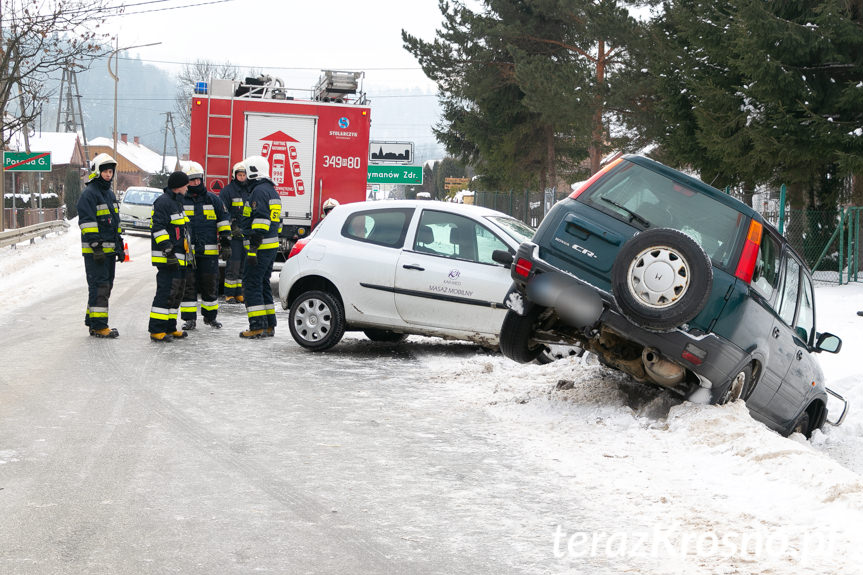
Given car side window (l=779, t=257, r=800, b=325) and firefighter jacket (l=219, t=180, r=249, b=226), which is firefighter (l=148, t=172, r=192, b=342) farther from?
car side window (l=779, t=257, r=800, b=325)

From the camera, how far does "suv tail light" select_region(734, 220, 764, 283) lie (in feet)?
22.1

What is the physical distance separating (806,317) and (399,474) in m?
4.10

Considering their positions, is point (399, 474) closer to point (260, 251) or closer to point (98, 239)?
point (260, 251)

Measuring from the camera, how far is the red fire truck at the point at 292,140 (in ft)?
54.3

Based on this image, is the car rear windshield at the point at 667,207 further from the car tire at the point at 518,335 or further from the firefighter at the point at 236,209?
the firefighter at the point at 236,209

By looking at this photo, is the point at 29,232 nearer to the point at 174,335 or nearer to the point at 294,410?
the point at 174,335

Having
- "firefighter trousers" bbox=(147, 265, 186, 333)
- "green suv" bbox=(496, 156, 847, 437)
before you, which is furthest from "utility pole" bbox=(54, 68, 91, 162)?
"green suv" bbox=(496, 156, 847, 437)

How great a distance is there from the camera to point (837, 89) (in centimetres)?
Answer: 1800

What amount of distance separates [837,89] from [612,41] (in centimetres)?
1013

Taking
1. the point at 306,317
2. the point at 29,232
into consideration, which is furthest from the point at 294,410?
the point at 29,232

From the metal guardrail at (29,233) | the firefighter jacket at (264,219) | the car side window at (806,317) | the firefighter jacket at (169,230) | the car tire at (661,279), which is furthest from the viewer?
the metal guardrail at (29,233)

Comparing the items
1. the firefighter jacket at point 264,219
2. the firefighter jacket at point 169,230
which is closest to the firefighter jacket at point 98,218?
the firefighter jacket at point 169,230

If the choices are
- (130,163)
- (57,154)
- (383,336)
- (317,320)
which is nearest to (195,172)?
(317,320)

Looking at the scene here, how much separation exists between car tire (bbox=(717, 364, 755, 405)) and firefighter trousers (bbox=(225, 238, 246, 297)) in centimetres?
870
